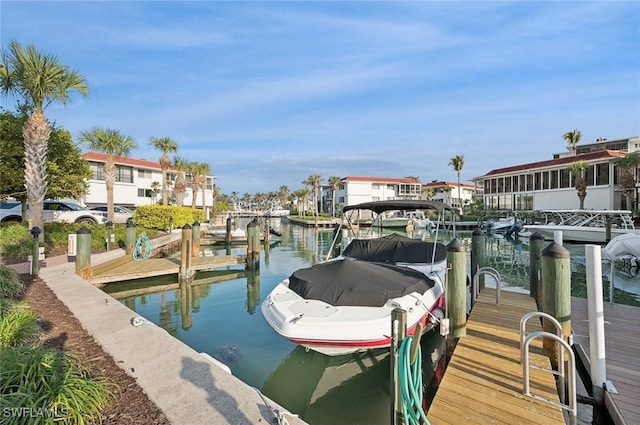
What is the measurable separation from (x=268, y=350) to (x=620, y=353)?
5690mm

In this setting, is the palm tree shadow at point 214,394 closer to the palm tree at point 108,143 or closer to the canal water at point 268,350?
the canal water at point 268,350

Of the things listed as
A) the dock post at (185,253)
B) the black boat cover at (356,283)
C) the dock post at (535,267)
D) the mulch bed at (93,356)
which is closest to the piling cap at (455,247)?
the black boat cover at (356,283)

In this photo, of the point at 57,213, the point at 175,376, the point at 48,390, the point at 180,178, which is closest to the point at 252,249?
the point at 175,376

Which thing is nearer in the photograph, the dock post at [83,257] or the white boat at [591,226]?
the dock post at [83,257]

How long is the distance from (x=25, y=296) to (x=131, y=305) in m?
2.70

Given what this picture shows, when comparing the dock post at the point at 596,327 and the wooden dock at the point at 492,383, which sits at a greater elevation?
the dock post at the point at 596,327

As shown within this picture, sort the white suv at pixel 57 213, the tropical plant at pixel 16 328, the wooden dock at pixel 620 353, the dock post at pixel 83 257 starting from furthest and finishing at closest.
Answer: the white suv at pixel 57 213, the dock post at pixel 83 257, the tropical plant at pixel 16 328, the wooden dock at pixel 620 353

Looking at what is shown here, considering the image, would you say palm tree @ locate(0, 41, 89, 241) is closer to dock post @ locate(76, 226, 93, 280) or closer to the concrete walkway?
dock post @ locate(76, 226, 93, 280)

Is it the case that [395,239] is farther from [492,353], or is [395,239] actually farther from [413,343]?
[413,343]

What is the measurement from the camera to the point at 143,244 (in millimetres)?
15367

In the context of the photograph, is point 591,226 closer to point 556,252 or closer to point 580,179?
point 580,179

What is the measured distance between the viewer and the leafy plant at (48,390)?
8.84ft

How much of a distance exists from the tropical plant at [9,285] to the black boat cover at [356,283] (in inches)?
225

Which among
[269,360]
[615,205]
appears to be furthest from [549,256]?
[615,205]
